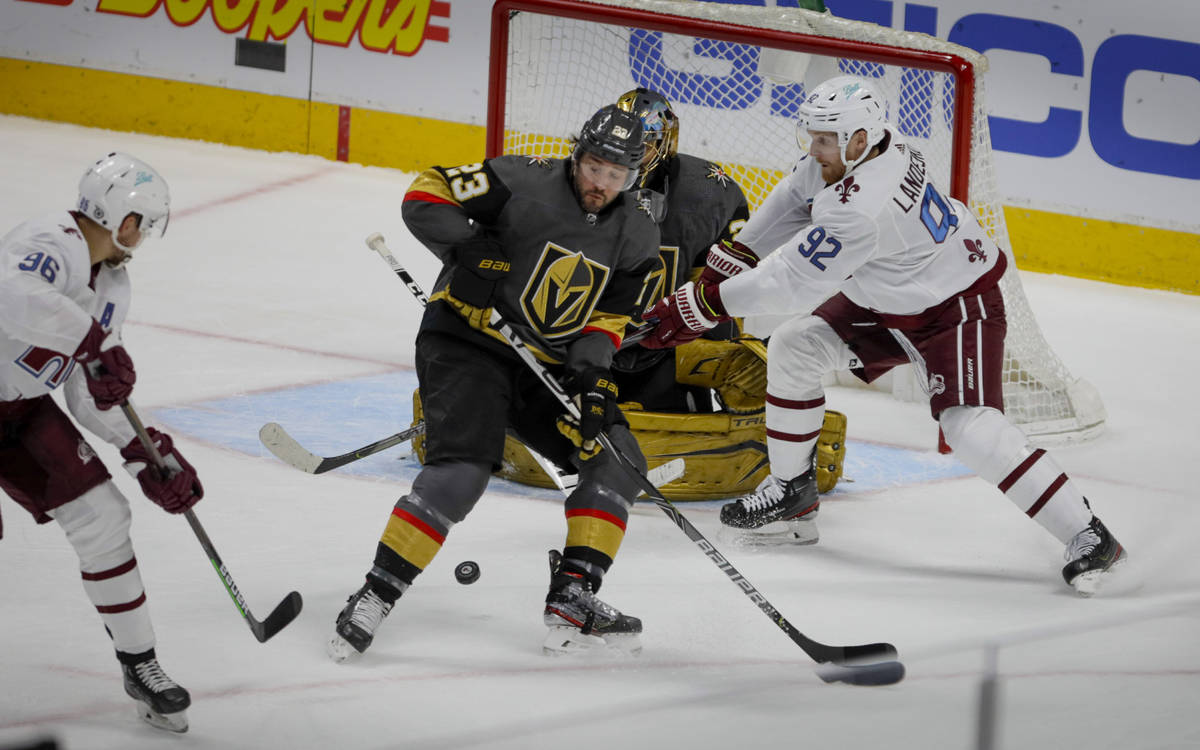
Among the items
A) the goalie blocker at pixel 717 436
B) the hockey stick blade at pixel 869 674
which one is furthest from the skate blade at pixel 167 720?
the goalie blocker at pixel 717 436

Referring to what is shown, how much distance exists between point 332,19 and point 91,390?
5.73 m

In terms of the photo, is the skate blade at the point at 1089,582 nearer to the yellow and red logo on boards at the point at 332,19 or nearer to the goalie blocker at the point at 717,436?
the goalie blocker at the point at 717,436

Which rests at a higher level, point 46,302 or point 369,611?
point 46,302

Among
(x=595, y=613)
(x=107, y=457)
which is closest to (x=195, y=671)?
(x=595, y=613)

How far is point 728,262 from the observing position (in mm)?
3750

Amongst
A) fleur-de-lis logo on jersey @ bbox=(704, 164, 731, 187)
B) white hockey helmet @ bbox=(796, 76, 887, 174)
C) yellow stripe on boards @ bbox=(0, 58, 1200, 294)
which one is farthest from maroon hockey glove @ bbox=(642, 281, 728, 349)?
yellow stripe on boards @ bbox=(0, 58, 1200, 294)

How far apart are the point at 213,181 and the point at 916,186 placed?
4.63 m

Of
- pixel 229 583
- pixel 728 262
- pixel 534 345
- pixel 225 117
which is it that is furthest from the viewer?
pixel 225 117

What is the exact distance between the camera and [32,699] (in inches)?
97.0

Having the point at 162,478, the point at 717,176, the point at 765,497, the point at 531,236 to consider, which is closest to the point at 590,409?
the point at 531,236

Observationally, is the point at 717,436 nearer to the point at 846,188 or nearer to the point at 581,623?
the point at 846,188

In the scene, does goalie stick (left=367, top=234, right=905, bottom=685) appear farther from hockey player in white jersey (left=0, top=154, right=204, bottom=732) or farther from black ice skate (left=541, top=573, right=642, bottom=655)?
hockey player in white jersey (left=0, top=154, right=204, bottom=732)

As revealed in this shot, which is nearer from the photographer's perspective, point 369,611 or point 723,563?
point 369,611

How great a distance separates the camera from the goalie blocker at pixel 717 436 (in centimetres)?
376
